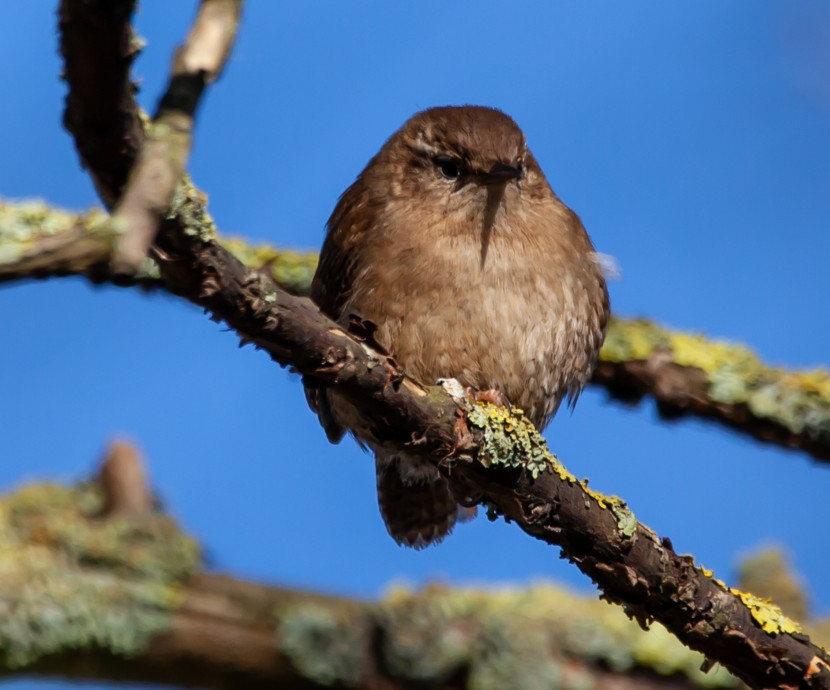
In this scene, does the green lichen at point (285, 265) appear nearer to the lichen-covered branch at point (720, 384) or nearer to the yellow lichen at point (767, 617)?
the lichen-covered branch at point (720, 384)

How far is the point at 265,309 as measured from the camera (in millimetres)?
2367

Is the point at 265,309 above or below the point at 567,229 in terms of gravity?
below

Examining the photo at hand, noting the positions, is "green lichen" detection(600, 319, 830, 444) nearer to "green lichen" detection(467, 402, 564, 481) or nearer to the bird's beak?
the bird's beak

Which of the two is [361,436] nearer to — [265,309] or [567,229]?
[567,229]

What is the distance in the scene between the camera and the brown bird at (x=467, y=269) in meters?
3.92

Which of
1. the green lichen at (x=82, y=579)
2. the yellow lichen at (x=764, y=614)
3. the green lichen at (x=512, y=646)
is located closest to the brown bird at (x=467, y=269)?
the green lichen at (x=512, y=646)

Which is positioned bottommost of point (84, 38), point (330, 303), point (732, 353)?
point (84, 38)

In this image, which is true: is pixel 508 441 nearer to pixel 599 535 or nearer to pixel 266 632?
pixel 599 535

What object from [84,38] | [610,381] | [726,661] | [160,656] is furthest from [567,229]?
[84,38]

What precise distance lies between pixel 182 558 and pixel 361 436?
83 centimetres

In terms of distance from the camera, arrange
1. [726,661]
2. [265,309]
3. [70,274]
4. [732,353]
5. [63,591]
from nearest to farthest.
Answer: [70,274] < [265,309] < [726,661] < [63,591] < [732,353]

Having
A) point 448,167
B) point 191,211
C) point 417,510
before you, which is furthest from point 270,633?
point 191,211

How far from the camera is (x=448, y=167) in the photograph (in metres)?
4.30

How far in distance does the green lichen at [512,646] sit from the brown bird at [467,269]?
584 mm
